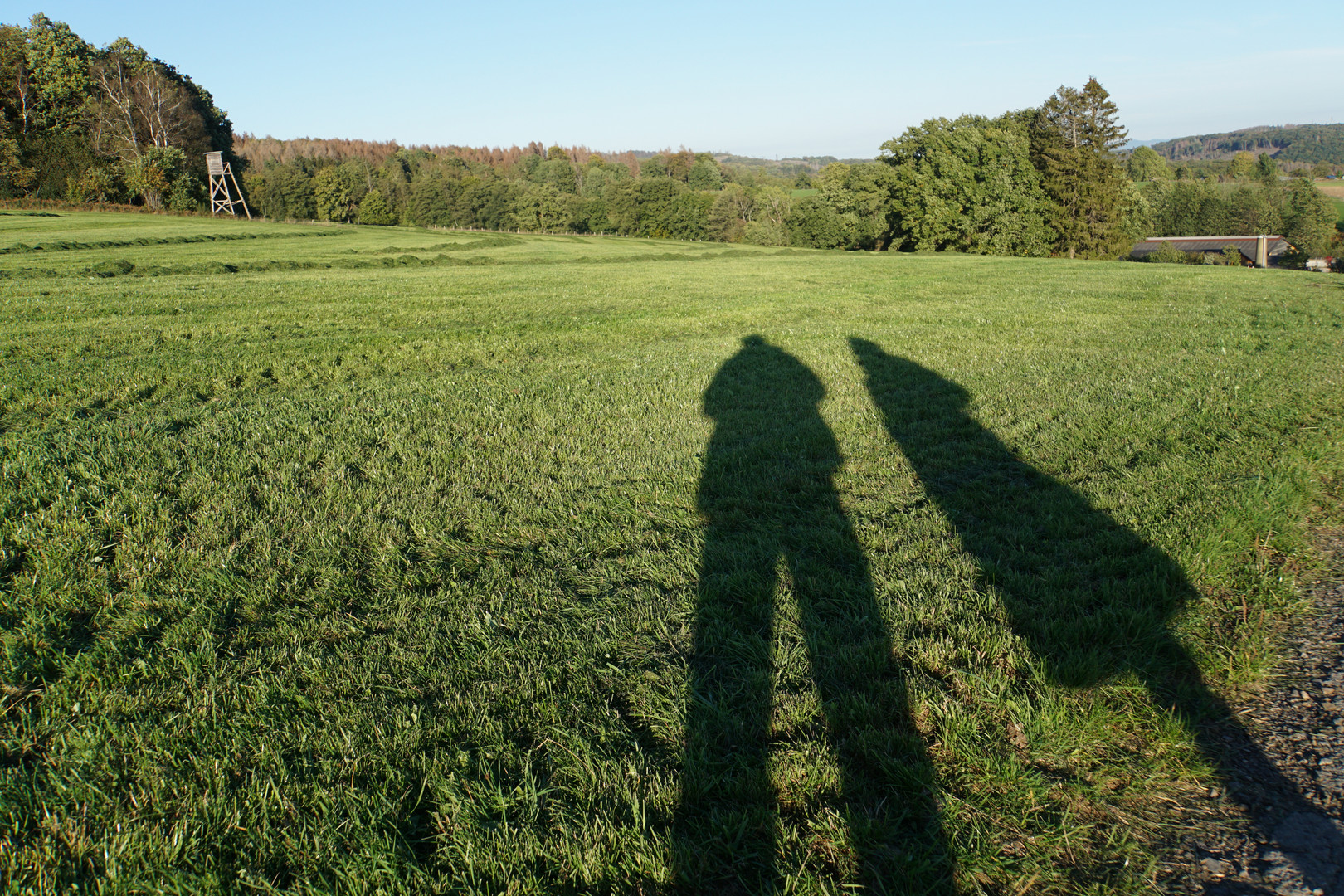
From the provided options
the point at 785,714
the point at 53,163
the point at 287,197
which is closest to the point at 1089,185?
the point at 785,714

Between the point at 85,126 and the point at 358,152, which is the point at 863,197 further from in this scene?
the point at 358,152

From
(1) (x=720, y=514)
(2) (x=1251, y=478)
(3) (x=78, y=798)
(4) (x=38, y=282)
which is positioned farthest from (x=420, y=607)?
(4) (x=38, y=282)

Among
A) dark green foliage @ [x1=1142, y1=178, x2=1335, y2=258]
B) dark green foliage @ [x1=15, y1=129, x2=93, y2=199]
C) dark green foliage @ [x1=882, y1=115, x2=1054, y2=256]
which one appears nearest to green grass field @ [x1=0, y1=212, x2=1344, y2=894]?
dark green foliage @ [x1=882, y1=115, x2=1054, y2=256]

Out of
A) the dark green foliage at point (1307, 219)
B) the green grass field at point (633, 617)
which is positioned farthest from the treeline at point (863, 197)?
the green grass field at point (633, 617)

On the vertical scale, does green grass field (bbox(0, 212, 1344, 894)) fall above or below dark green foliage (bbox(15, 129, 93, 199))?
below

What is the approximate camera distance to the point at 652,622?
3.59 metres

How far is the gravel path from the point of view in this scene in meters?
2.20

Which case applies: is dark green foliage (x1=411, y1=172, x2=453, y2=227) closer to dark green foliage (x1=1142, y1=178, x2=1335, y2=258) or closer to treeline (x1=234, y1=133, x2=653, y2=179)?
treeline (x1=234, y1=133, x2=653, y2=179)

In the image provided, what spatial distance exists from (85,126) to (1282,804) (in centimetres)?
7844

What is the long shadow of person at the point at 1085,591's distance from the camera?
2.64 meters

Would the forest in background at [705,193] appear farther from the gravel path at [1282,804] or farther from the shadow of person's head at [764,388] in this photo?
the gravel path at [1282,804]

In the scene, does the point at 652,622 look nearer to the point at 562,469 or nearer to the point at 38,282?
the point at 562,469

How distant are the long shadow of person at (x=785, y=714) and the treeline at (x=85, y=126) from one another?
2599 inches

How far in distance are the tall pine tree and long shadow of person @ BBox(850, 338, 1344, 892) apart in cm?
6136
